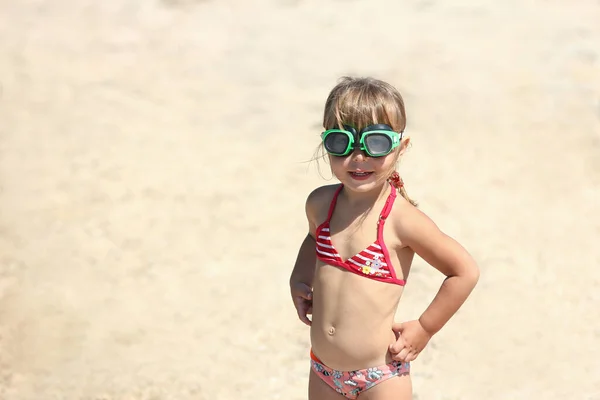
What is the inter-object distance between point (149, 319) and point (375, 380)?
270 cm

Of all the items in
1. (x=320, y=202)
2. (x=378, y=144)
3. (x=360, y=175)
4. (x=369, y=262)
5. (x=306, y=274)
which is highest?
(x=378, y=144)

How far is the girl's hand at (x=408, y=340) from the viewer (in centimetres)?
255

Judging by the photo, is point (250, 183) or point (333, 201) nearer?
point (333, 201)

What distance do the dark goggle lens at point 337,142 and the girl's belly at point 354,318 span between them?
1.24ft

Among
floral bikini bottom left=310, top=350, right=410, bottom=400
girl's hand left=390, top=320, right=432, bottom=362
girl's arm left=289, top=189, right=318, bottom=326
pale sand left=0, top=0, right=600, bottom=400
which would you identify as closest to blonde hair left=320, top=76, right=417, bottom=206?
girl's arm left=289, top=189, right=318, bottom=326

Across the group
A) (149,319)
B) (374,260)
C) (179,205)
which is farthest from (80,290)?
(374,260)

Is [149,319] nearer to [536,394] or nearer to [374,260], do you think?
[536,394]

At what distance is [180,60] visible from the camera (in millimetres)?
7453

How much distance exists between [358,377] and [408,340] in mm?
202

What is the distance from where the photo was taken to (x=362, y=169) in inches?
97.8

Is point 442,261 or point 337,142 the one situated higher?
point 337,142

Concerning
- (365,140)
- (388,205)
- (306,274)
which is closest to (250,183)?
(306,274)

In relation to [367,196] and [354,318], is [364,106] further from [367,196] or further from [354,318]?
[354,318]

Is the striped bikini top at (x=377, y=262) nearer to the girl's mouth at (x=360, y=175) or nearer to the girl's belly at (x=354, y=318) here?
the girl's belly at (x=354, y=318)
